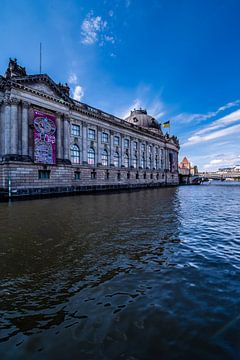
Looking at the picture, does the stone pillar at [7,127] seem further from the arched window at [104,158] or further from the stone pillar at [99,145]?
the arched window at [104,158]

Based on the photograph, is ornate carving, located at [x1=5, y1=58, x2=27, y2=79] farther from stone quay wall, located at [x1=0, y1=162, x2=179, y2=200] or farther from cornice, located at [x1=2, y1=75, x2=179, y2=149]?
stone quay wall, located at [x1=0, y1=162, x2=179, y2=200]

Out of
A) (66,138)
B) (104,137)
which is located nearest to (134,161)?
(104,137)

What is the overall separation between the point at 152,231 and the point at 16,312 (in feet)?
22.8

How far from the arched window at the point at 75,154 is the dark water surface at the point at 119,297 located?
3297cm

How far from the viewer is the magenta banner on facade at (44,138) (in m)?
33.1

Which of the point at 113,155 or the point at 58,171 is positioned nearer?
the point at 58,171

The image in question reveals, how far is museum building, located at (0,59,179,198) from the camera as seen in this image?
3028 cm

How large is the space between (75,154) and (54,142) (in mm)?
6179

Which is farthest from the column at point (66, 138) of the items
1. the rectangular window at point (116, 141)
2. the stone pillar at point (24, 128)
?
the rectangular window at point (116, 141)

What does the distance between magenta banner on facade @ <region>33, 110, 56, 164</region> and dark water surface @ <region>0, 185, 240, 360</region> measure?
26.7 m

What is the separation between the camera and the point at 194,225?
11297 millimetres

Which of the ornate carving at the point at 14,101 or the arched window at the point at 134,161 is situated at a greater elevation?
the ornate carving at the point at 14,101

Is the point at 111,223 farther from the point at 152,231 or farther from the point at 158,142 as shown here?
the point at 158,142

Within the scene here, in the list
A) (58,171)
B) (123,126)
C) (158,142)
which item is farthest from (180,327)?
(158,142)
